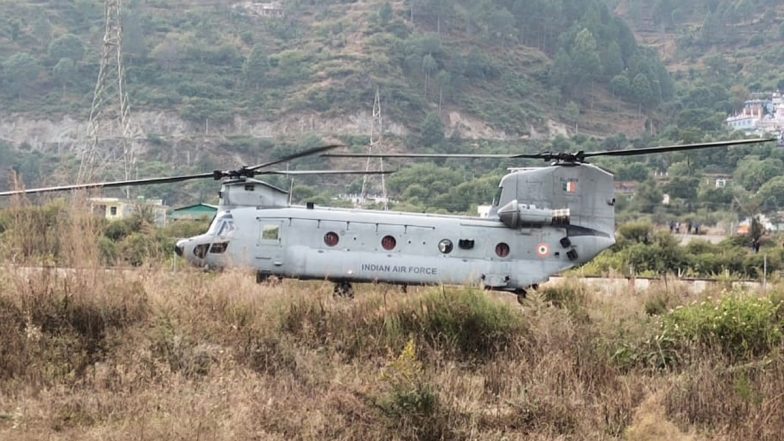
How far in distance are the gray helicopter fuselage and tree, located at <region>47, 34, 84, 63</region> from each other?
120 metres

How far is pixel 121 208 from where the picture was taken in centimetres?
4209

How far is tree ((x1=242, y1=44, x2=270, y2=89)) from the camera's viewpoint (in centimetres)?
12762

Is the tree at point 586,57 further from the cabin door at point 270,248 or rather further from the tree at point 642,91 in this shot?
the cabin door at point 270,248

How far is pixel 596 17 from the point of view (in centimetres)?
17175

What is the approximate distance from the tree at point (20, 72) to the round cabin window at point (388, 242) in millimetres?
115025

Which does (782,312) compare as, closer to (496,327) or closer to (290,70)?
(496,327)

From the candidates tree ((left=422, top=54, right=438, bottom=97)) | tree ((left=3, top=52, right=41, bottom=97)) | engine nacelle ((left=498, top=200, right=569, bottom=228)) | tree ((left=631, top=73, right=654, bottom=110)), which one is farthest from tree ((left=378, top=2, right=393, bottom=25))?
engine nacelle ((left=498, top=200, right=569, bottom=228))

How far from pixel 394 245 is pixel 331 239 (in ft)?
3.60

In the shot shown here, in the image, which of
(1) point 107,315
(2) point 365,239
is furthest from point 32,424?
(2) point 365,239

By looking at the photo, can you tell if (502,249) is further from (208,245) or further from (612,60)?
(612,60)

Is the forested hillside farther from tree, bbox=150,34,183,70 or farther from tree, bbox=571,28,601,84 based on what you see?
tree, bbox=571,28,601,84

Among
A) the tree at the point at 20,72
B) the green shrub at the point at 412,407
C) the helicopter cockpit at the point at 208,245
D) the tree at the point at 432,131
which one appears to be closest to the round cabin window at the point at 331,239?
the helicopter cockpit at the point at 208,245

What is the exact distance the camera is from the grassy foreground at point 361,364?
277 inches

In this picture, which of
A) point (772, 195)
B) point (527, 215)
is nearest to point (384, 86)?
point (772, 195)
